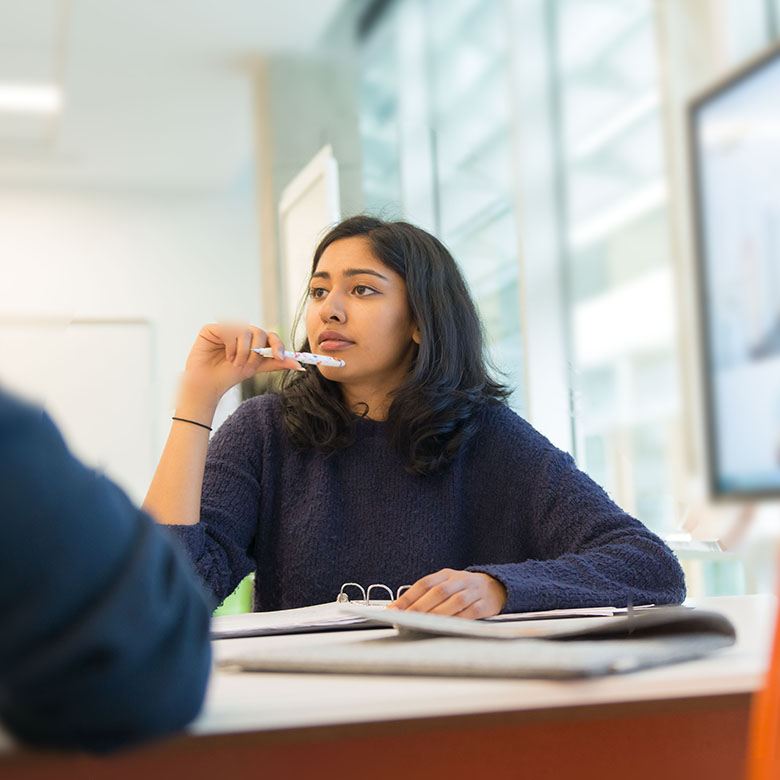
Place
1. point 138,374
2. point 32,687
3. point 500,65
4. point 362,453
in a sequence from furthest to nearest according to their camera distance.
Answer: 1. point 500,65
2. point 138,374
3. point 362,453
4. point 32,687

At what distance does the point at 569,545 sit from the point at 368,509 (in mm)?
333

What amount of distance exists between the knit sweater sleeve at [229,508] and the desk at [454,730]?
763 millimetres

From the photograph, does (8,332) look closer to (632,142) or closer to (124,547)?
(124,547)

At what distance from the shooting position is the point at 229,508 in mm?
1491

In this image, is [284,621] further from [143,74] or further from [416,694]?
[143,74]

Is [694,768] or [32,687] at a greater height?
[32,687]

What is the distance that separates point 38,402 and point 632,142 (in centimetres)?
349

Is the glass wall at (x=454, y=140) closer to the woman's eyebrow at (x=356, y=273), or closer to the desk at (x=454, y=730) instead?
the woman's eyebrow at (x=356, y=273)

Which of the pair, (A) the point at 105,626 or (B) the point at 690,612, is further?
(B) the point at 690,612

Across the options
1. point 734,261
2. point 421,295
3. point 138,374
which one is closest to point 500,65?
point 138,374

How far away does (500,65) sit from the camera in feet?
12.8

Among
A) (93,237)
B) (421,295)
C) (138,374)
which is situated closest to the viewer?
(421,295)

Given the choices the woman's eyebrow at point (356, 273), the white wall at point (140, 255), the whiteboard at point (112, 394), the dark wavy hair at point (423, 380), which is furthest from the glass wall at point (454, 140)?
the white wall at point (140, 255)

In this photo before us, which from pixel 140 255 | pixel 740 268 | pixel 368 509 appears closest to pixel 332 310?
pixel 368 509
